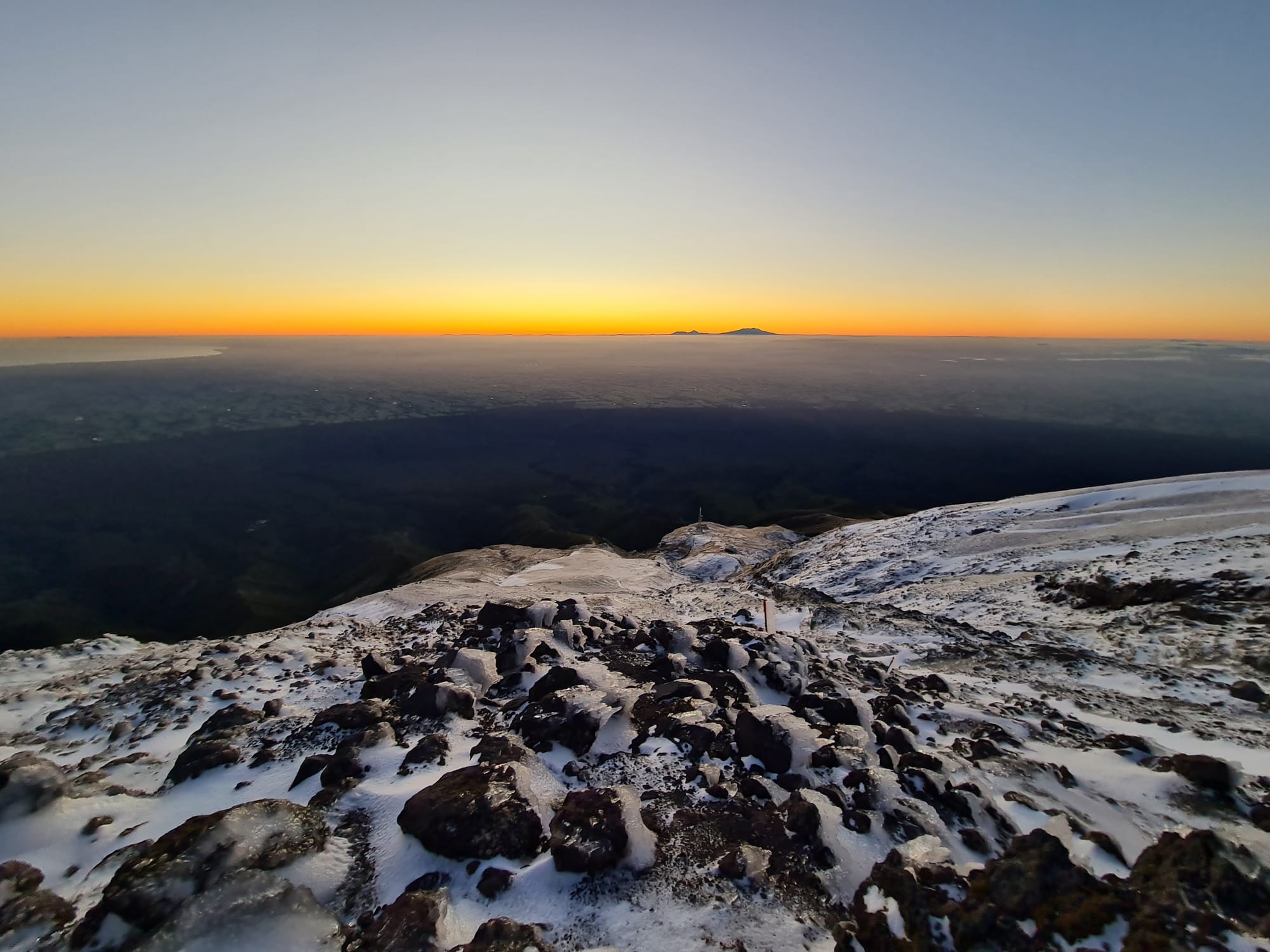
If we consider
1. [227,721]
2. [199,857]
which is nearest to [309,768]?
[199,857]

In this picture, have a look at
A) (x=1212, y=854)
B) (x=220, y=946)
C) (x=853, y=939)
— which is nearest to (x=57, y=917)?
(x=220, y=946)

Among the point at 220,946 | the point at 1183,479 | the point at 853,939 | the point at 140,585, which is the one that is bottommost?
the point at 140,585

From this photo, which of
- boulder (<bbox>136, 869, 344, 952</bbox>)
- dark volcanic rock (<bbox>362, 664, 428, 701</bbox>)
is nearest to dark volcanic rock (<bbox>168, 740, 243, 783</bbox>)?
dark volcanic rock (<bbox>362, 664, 428, 701</bbox>)

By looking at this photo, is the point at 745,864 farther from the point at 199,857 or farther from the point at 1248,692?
the point at 1248,692

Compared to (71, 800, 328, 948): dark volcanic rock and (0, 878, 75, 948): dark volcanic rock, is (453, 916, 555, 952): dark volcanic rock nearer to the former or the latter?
(71, 800, 328, 948): dark volcanic rock

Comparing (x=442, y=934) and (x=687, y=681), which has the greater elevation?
(x=442, y=934)

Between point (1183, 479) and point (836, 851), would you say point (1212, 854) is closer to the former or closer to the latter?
point (836, 851)
